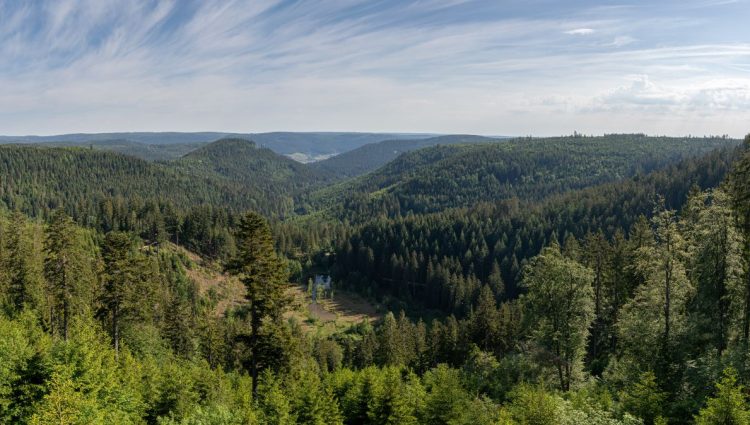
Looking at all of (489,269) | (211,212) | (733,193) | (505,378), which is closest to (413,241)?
(489,269)

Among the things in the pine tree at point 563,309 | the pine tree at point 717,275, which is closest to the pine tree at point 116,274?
the pine tree at point 563,309

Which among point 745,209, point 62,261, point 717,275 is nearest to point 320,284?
point 62,261

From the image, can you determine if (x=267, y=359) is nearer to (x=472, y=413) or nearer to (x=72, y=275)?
(x=472, y=413)

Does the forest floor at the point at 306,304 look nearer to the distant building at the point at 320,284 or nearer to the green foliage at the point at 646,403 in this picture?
the distant building at the point at 320,284

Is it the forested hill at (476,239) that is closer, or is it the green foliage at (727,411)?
the green foliage at (727,411)

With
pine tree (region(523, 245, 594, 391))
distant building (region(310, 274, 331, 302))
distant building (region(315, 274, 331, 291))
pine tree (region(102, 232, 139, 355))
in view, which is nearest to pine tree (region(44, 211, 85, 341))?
pine tree (region(102, 232, 139, 355))

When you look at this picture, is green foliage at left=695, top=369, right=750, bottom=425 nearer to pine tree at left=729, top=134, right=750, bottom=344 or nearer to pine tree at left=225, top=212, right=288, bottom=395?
pine tree at left=729, top=134, right=750, bottom=344

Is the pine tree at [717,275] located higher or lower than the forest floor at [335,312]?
higher

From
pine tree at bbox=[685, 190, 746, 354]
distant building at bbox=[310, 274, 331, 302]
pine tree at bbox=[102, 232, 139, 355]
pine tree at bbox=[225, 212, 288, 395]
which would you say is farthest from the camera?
distant building at bbox=[310, 274, 331, 302]

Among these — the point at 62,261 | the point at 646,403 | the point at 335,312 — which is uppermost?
the point at 62,261

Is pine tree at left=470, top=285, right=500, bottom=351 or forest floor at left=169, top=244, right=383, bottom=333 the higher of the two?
pine tree at left=470, top=285, right=500, bottom=351

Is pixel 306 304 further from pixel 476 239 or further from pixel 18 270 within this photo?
pixel 18 270
